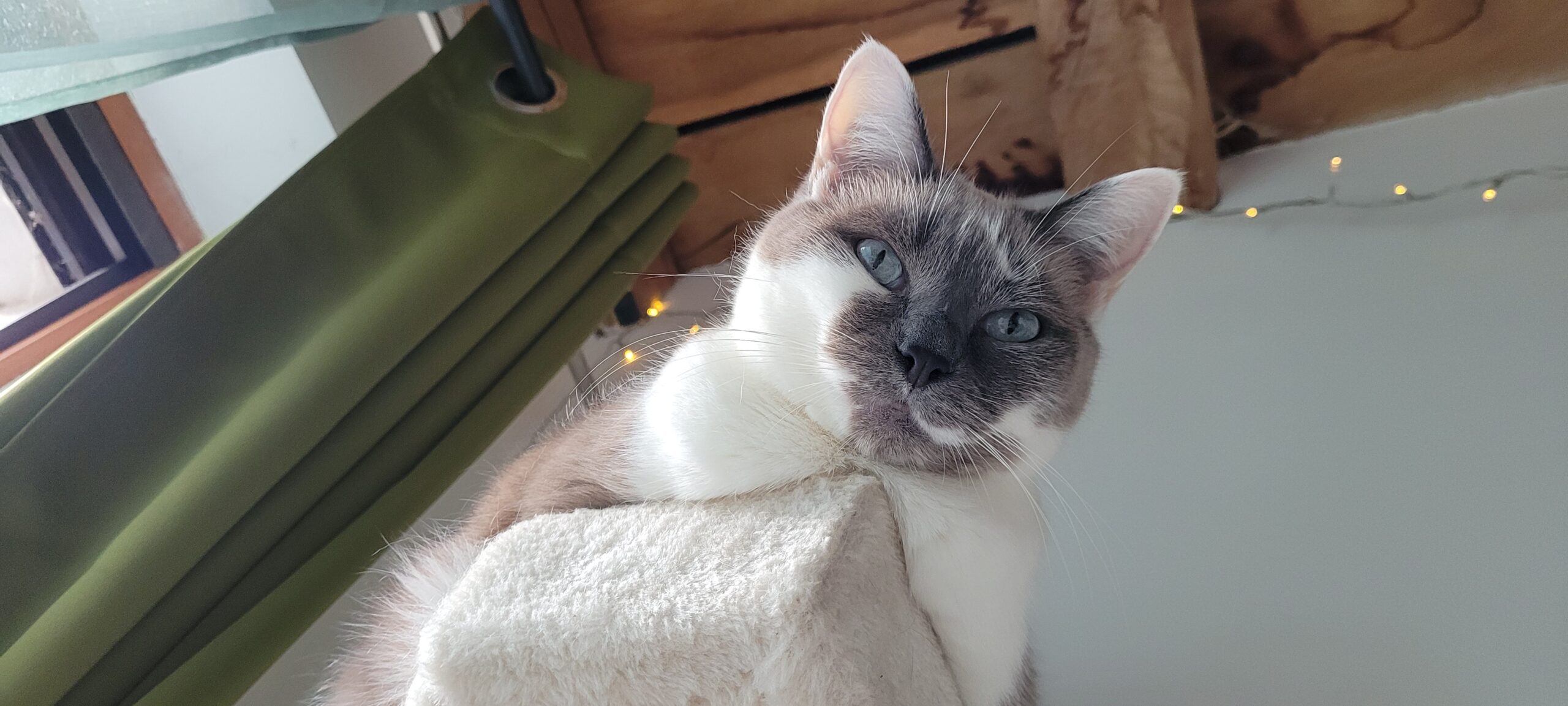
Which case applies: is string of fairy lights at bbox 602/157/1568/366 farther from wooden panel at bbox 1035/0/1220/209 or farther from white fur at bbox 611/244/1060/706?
white fur at bbox 611/244/1060/706

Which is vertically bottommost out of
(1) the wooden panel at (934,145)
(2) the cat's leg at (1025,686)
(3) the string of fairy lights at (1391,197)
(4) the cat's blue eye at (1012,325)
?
(2) the cat's leg at (1025,686)

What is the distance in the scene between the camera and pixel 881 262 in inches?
28.0

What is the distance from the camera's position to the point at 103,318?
30.1 inches

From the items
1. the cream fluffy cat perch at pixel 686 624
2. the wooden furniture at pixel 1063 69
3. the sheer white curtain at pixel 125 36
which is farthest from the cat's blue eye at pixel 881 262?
the sheer white curtain at pixel 125 36

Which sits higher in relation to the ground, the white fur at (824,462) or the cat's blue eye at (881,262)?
the cat's blue eye at (881,262)

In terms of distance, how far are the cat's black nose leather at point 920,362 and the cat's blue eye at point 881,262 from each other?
0.11 metres

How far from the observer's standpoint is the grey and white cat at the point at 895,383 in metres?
0.62

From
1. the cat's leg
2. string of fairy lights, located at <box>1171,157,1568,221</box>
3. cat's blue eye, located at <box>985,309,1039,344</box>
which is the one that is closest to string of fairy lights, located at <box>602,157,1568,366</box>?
string of fairy lights, located at <box>1171,157,1568,221</box>

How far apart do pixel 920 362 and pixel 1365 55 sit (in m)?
0.98

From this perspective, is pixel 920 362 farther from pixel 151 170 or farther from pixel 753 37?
pixel 151 170

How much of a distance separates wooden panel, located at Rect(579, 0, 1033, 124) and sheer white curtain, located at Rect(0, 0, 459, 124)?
19.6 inches

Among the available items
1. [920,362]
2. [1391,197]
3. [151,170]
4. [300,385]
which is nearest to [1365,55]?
[1391,197]

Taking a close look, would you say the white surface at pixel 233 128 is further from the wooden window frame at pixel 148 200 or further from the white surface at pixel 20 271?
the white surface at pixel 20 271

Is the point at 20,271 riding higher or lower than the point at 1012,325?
higher
